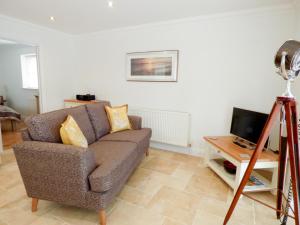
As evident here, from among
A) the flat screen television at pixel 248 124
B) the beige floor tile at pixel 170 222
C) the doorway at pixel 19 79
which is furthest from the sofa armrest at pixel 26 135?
the doorway at pixel 19 79

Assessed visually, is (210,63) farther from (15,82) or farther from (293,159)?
(15,82)

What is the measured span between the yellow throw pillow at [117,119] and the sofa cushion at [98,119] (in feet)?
0.21

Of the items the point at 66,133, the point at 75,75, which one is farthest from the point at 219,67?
the point at 75,75

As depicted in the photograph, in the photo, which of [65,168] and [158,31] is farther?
[158,31]

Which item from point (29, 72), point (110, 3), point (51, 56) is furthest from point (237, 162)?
point (29, 72)

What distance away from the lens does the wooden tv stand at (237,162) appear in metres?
1.93

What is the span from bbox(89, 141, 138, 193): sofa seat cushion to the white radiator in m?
1.07

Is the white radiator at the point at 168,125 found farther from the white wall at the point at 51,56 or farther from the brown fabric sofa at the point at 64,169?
the white wall at the point at 51,56

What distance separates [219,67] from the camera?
272 centimetres

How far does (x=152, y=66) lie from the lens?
10.5 ft

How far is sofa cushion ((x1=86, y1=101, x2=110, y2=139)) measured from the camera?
244 centimetres

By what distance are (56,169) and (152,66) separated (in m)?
2.32

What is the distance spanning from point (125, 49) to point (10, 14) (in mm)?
1857

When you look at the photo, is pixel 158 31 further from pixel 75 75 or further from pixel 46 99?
pixel 46 99
